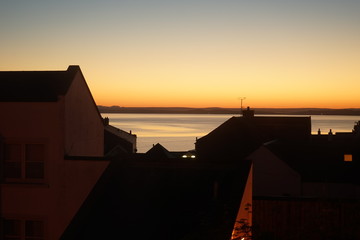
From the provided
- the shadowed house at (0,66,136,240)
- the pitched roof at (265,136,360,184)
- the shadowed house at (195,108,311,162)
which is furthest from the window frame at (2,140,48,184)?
the shadowed house at (195,108,311,162)

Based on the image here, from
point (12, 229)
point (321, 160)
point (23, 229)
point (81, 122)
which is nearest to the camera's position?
point (23, 229)

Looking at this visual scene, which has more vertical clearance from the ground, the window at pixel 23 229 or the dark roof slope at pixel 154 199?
the dark roof slope at pixel 154 199

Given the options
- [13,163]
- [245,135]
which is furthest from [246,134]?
[13,163]

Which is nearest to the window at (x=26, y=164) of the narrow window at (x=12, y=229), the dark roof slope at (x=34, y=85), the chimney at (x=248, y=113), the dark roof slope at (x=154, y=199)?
the narrow window at (x=12, y=229)

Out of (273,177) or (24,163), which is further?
(273,177)

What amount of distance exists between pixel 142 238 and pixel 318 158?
31.6 m

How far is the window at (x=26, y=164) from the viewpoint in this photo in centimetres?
1343

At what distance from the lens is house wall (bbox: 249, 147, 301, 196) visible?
3575cm

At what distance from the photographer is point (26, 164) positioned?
13.5 metres

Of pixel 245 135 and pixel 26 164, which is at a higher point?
pixel 245 135

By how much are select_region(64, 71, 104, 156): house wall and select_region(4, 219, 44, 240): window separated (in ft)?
8.70

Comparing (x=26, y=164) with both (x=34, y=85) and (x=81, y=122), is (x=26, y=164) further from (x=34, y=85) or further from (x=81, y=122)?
(x=34, y=85)

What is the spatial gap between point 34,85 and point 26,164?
2.90m

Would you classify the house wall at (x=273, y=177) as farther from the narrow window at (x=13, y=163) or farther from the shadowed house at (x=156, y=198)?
the narrow window at (x=13, y=163)
